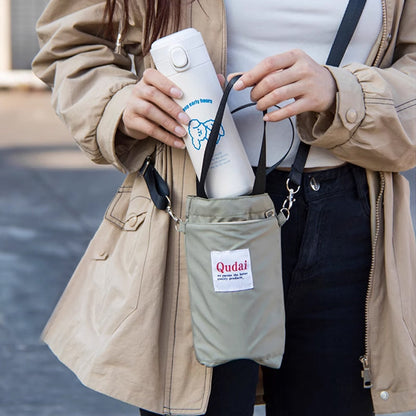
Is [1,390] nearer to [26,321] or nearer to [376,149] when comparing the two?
[26,321]

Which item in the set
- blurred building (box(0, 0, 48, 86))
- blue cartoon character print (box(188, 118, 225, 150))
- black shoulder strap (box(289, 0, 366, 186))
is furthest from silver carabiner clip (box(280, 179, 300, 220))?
blurred building (box(0, 0, 48, 86))

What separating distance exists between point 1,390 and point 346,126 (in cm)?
287

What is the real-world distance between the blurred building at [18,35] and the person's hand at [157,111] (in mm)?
14643

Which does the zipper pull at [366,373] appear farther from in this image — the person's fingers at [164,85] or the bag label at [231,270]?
the person's fingers at [164,85]

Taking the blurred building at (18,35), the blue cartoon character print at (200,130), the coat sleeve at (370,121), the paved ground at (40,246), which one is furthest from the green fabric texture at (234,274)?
the blurred building at (18,35)

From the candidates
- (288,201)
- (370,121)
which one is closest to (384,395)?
(288,201)

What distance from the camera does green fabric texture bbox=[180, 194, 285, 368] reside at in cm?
165

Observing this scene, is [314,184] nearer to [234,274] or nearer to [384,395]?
[234,274]

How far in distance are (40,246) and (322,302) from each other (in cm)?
452

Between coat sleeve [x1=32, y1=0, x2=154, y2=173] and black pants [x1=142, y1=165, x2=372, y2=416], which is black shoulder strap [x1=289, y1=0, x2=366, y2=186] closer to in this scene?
black pants [x1=142, y1=165, x2=372, y2=416]

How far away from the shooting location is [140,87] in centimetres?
171

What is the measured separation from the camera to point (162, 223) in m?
1.81

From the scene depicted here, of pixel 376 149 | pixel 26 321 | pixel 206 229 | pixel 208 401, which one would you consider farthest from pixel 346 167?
pixel 26 321

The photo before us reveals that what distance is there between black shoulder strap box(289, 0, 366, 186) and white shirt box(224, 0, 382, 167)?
27 millimetres
